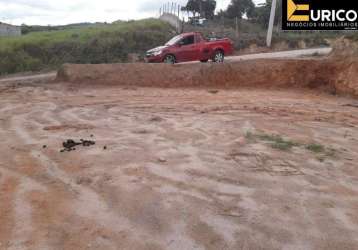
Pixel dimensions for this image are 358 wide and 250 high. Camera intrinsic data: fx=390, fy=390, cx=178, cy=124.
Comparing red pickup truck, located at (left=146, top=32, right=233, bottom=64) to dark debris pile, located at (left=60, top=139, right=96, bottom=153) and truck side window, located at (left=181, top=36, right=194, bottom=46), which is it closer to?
truck side window, located at (left=181, top=36, right=194, bottom=46)

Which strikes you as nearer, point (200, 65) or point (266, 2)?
point (200, 65)

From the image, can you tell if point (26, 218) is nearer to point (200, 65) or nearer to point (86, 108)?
point (86, 108)

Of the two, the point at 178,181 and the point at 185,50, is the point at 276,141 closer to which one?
the point at 178,181

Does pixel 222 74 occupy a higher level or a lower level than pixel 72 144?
higher

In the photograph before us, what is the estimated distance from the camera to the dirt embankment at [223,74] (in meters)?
14.0

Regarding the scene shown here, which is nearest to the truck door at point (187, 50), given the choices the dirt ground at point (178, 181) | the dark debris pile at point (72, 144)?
the dirt ground at point (178, 181)

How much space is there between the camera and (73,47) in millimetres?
26188

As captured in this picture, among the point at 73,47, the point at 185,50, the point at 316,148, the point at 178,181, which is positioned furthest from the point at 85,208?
the point at 73,47

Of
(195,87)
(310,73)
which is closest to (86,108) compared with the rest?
(195,87)

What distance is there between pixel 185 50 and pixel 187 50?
87mm

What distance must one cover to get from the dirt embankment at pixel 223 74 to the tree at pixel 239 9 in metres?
35.8

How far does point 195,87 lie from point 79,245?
1101cm

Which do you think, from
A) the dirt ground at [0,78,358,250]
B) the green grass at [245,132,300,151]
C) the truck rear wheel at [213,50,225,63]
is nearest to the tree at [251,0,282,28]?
the truck rear wheel at [213,50,225,63]

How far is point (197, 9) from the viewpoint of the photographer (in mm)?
46562
